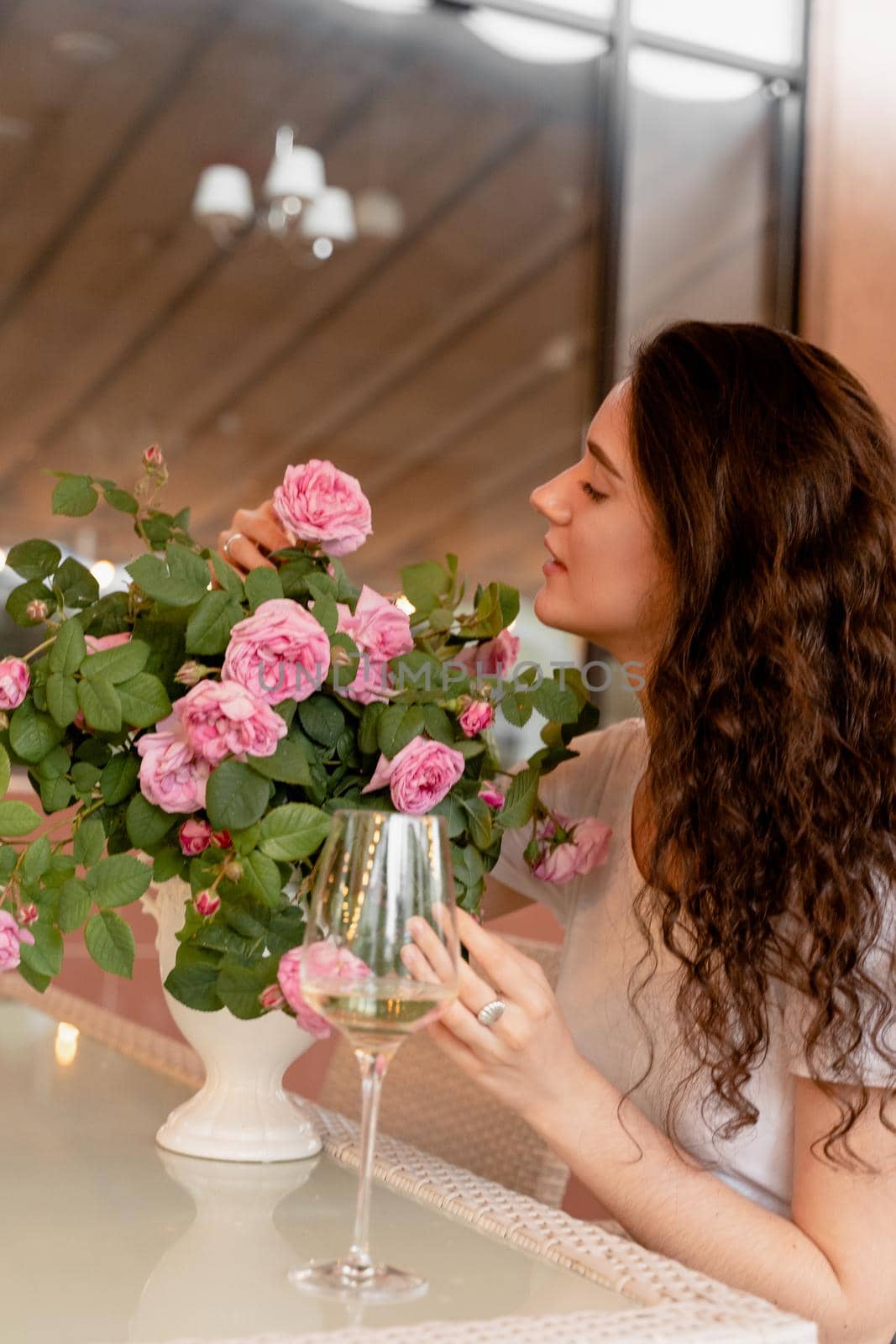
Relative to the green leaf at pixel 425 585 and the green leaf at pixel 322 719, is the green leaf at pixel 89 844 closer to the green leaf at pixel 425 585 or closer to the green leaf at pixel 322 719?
the green leaf at pixel 322 719

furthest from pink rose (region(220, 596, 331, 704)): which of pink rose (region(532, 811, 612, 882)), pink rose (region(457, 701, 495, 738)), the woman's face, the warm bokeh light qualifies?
the warm bokeh light

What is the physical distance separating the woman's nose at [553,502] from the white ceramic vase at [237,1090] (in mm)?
562

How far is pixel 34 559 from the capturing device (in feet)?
3.63

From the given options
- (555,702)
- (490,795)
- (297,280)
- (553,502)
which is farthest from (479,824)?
(297,280)

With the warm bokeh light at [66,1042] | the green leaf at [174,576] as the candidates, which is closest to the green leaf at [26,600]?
the green leaf at [174,576]

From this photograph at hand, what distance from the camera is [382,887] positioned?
0.73 metres

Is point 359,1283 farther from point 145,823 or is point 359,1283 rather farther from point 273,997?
point 145,823

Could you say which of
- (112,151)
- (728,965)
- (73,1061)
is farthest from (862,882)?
(112,151)

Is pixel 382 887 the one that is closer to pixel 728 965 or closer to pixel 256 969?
pixel 256 969

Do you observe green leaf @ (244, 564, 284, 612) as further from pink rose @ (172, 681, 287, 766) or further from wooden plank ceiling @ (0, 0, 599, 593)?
wooden plank ceiling @ (0, 0, 599, 593)

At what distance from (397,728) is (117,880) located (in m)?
0.21

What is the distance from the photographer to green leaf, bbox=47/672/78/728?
39.4 inches

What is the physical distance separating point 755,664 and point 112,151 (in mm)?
2176

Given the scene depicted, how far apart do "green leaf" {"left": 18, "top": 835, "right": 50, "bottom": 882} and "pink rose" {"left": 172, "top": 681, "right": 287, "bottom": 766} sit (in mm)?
141
